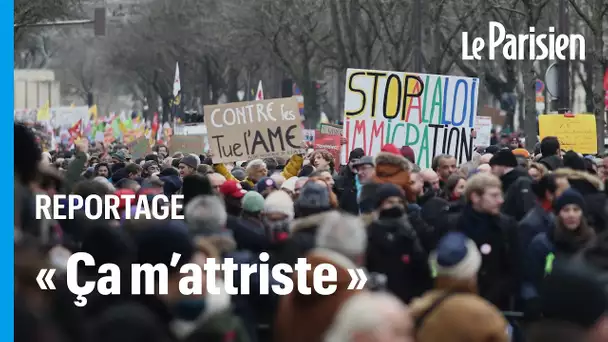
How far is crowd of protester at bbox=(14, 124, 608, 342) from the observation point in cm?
591

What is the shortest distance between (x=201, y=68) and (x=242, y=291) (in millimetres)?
74013

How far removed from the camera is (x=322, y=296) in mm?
7035

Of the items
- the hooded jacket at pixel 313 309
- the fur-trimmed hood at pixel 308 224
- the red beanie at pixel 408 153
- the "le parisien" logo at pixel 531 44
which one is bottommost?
the hooded jacket at pixel 313 309

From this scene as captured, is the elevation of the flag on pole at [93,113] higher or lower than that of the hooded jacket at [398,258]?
higher

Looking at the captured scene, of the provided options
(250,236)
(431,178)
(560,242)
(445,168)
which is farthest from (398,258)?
(445,168)

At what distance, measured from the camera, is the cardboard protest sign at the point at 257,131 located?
19.3 metres

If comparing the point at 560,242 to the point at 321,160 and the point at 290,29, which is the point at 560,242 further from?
the point at 290,29

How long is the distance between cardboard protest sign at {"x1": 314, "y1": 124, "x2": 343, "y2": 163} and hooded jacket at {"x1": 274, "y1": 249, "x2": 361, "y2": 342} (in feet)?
45.1

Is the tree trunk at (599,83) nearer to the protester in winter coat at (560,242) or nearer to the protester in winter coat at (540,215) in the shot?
the protester in winter coat at (540,215)

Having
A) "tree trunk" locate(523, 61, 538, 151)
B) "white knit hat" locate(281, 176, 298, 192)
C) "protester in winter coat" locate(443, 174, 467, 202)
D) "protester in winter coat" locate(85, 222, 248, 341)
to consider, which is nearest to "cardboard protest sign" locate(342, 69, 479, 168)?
"white knit hat" locate(281, 176, 298, 192)

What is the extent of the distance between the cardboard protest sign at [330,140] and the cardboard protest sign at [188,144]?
500 centimetres

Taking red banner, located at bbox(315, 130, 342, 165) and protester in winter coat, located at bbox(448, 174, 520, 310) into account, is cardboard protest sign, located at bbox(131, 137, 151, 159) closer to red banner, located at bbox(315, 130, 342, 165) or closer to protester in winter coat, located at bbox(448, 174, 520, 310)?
red banner, located at bbox(315, 130, 342, 165)

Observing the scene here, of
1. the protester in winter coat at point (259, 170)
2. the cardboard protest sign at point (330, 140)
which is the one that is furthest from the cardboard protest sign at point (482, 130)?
the protester in winter coat at point (259, 170)

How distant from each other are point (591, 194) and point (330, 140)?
1207 cm
